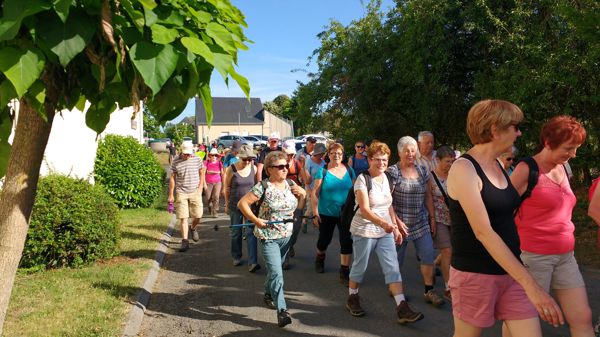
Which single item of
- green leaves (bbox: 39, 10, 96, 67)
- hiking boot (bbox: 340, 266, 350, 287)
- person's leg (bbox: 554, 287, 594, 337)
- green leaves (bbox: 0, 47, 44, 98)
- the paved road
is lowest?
the paved road

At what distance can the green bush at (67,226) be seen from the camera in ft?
21.2

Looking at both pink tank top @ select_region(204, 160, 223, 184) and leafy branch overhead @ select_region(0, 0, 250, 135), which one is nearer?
leafy branch overhead @ select_region(0, 0, 250, 135)

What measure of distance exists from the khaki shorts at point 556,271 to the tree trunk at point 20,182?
3.17 m

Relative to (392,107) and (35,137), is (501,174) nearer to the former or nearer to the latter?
(35,137)

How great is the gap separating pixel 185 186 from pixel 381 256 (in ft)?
14.8

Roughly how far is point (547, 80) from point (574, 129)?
600 centimetres

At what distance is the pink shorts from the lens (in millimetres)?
2633

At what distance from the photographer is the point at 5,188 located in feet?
6.72

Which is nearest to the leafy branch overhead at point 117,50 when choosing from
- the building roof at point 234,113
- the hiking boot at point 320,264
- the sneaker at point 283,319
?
the sneaker at point 283,319

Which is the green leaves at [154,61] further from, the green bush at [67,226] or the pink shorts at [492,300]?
the green bush at [67,226]

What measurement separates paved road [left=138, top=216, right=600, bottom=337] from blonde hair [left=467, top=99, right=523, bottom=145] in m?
2.69

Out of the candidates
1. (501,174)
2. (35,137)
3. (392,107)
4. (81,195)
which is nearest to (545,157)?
(501,174)

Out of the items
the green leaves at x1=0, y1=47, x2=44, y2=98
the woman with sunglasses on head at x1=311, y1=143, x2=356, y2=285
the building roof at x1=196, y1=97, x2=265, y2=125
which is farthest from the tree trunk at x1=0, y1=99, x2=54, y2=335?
the building roof at x1=196, y1=97, x2=265, y2=125

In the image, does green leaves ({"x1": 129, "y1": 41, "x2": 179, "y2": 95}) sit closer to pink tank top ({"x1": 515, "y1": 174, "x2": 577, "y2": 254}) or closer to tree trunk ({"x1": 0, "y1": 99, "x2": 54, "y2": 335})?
tree trunk ({"x1": 0, "y1": 99, "x2": 54, "y2": 335})
